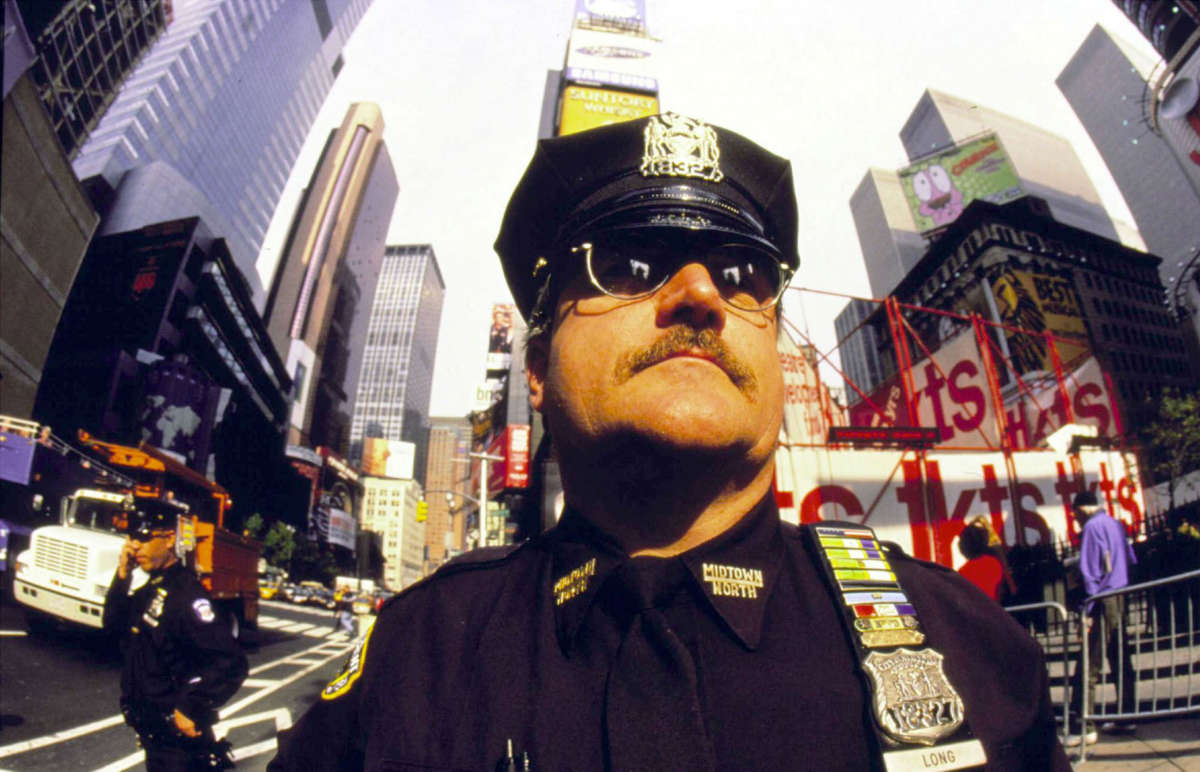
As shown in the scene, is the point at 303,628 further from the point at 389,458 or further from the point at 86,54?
the point at 389,458

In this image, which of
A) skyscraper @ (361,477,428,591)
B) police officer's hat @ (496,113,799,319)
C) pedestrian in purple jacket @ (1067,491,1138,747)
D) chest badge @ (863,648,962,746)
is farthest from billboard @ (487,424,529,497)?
skyscraper @ (361,477,428,591)

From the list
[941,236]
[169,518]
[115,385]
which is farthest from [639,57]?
[941,236]

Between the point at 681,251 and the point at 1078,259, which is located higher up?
the point at 1078,259

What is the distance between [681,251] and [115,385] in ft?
149

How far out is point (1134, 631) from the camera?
5.07 m

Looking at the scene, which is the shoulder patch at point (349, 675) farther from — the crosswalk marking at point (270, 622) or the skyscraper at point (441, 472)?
the skyscraper at point (441, 472)

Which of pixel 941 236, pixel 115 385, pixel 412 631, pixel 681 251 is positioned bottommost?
pixel 412 631

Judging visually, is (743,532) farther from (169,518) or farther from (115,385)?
(115,385)

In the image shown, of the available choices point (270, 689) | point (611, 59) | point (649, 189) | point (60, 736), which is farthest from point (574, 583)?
point (611, 59)

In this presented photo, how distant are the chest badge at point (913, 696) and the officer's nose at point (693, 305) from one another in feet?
2.45

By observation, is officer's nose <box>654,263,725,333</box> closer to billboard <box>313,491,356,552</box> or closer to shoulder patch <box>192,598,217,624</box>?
shoulder patch <box>192,598,217,624</box>

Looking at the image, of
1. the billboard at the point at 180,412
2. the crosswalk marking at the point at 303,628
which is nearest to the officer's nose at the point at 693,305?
the crosswalk marking at the point at 303,628

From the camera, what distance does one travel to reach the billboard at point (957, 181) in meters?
62.2

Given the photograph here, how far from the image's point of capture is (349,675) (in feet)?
4.41
